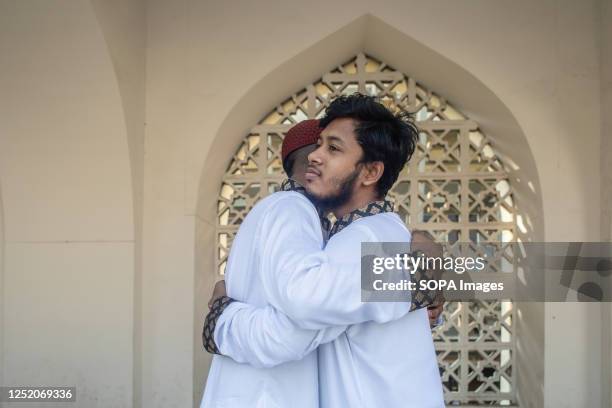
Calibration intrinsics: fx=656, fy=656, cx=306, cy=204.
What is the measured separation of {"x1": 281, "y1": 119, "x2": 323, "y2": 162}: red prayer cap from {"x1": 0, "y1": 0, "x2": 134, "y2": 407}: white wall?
2.62 meters

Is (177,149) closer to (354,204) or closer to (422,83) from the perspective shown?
(422,83)

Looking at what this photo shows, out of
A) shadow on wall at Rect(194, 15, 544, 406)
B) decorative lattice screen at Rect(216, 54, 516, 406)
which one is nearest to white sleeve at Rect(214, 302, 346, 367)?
shadow on wall at Rect(194, 15, 544, 406)

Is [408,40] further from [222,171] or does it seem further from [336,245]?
[336,245]

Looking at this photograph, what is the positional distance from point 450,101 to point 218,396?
3.77 metres

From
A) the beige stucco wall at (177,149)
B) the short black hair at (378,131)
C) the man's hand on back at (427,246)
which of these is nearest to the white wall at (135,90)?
the beige stucco wall at (177,149)

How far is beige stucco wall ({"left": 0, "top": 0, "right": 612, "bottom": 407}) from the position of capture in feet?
13.9

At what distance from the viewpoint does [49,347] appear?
14.5 ft

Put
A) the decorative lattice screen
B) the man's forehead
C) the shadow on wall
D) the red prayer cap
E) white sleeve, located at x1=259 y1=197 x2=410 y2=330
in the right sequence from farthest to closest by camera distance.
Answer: the decorative lattice screen, the shadow on wall, the red prayer cap, the man's forehead, white sleeve, located at x1=259 y1=197 x2=410 y2=330

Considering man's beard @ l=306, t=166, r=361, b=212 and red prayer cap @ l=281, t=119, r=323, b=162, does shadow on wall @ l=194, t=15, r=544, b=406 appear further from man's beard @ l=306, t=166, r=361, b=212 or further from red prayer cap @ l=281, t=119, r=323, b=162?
man's beard @ l=306, t=166, r=361, b=212

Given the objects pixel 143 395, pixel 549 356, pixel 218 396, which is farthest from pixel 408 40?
pixel 218 396

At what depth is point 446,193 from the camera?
189 inches

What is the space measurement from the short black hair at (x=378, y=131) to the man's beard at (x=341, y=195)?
48mm

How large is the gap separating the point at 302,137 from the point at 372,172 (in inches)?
10.5

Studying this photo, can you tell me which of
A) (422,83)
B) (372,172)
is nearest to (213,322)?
(372,172)
